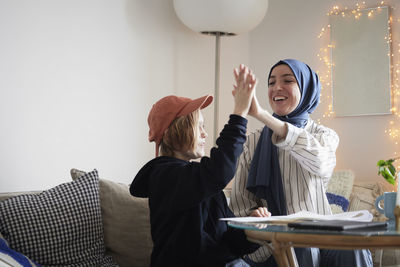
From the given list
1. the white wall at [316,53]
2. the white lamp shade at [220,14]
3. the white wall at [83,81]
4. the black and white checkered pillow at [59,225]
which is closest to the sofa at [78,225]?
the black and white checkered pillow at [59,225]

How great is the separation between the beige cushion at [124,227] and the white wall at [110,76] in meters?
0.45

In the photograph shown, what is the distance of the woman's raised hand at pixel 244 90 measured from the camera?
140 cm

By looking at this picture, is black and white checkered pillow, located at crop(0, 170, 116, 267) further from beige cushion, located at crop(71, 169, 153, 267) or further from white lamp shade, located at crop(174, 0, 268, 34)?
white lamp shade, located at crop(174, 0, 268, 34)

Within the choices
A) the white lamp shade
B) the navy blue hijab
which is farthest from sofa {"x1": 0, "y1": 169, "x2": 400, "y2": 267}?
the white lamp shade

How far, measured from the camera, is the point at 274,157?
1.90 meters

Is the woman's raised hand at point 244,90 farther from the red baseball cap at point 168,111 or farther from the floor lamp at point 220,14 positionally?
the floor lamp at point 220,14

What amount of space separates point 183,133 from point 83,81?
1.28 m

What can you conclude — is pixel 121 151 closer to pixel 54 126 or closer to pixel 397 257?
pixel 54 126

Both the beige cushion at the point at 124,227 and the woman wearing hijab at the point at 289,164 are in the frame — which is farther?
the beige cushion at the point at 124,227

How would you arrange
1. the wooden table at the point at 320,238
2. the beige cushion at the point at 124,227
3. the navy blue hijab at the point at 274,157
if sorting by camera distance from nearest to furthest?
the wooden table at the point at 320,238
the navy blue hijab at the point at 274,157
the beige cushion at the point at 124,227

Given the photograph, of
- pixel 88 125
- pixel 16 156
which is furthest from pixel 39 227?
pixel 88 125

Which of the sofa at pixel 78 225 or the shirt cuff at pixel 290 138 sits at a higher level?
the shirt cuff at pixel 290 138

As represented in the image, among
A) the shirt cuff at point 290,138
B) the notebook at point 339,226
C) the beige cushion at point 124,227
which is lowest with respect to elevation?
the beige cushion at point 124,227

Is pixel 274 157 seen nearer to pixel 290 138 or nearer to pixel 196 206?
pixel 290 138
